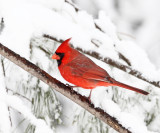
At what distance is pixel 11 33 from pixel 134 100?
33.4 inches

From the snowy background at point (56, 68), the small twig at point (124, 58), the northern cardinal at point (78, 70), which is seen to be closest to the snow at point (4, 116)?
the snowy background at point (56, 68)

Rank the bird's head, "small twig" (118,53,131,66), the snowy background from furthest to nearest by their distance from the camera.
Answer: "small twig" (118,53,131,66), the snowy background, the bird's head

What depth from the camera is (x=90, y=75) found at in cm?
187

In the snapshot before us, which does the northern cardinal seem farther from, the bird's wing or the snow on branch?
the snow on branch

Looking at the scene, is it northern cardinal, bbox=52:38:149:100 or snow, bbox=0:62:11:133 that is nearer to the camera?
snow, bbox=0:62:11:133

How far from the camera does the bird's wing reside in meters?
1.85

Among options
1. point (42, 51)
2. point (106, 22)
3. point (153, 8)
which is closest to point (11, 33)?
point (42, 51)

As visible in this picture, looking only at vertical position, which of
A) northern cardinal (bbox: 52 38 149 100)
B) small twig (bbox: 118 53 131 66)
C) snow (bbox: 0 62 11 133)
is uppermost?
small twig (bbox: 118 53 131 66)

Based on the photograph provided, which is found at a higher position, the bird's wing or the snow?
the bird's wing

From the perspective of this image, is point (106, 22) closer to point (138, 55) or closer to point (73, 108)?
point (138, 55)

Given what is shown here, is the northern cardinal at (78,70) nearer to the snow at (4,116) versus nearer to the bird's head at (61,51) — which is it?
the bird's head at (61,51)

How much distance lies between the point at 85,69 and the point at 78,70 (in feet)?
0.12

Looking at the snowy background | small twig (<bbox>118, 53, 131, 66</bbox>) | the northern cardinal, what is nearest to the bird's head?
the northern cardinal

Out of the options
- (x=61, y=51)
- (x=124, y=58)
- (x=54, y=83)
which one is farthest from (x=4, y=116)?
(x=124, y=58)
